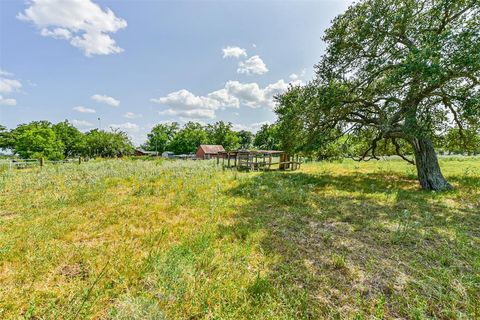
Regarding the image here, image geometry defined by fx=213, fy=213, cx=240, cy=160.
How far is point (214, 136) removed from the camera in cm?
6091

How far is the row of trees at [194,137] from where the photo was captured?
5884cm

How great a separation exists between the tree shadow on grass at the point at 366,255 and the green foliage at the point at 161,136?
64.2m

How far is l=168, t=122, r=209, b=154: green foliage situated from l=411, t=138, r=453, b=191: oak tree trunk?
53.1 meters

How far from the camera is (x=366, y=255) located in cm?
335

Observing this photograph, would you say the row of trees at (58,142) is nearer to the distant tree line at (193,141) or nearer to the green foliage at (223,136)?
the distant tree line at (193,141)

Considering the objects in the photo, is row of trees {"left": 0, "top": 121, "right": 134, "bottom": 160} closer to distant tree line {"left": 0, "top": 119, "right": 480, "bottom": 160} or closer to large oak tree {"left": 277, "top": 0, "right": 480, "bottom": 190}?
distant tree line {"left": 0, "top": 119, "right": 480, "bottom": 160}

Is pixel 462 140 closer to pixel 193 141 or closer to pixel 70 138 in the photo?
pixel 193 141

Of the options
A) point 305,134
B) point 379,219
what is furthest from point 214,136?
point 379,219

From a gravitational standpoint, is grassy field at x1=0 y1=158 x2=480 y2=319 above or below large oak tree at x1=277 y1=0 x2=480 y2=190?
below

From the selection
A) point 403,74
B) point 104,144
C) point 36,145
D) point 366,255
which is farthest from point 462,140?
point 104,144

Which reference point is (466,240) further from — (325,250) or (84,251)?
(84,251)

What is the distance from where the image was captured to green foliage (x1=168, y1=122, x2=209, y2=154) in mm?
58812

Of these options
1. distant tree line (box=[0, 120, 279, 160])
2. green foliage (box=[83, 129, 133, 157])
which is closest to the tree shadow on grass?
distant tree line (box=[0, 120, 279, 160])

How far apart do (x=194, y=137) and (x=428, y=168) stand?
5475 centimetres
